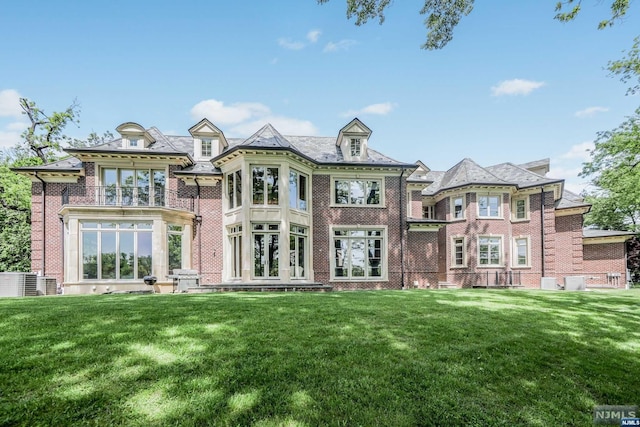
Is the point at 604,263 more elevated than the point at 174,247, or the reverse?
the point at 174,247

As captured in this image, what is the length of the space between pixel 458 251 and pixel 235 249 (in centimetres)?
1376

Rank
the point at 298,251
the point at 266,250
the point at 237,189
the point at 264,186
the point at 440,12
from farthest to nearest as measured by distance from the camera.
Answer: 1. the point at 298,251
2. the point at 237,189
3. the point at 264,186
4. the point at 266,250
5. the point at 440,12

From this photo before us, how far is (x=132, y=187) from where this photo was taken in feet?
50.8

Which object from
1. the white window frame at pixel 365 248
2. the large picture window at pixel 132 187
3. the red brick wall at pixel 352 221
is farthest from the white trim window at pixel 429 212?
the large picture window at pixel 132 187

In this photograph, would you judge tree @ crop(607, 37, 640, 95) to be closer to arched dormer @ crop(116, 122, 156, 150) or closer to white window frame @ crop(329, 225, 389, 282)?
white window frame @ crop(329, 225, 389, 282)

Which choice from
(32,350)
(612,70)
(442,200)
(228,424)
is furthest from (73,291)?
(612,70)

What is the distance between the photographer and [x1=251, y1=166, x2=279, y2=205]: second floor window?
1488 cm

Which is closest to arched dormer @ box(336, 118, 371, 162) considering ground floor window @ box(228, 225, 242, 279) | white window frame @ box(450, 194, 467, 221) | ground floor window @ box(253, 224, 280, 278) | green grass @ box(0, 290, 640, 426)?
ground floor window @ box(253, 224, 280, 278)

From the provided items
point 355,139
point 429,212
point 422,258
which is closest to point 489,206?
point 429,212

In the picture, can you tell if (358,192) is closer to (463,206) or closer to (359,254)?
(359,254)

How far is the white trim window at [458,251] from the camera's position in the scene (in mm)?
20125

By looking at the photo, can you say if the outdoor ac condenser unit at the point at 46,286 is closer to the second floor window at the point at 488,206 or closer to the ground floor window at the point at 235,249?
the ground floor window at the point at 235,249

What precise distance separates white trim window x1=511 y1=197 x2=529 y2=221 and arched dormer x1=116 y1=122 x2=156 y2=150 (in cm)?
2168

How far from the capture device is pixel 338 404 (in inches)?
129
